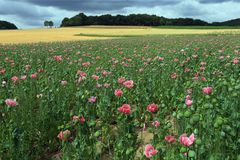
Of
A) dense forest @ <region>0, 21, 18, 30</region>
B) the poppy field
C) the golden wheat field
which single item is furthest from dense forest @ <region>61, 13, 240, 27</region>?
the poppy field

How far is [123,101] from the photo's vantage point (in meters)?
6.17

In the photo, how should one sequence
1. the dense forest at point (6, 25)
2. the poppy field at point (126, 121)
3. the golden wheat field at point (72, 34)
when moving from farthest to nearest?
1. the dense forest at point (6, 25)
2. the golden wheat field at point (72, 34)
3. the poppy field at point (126, 121)

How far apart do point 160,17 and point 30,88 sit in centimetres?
9776

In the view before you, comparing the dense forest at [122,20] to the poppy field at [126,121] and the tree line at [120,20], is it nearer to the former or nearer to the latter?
the tree line at [120,20]

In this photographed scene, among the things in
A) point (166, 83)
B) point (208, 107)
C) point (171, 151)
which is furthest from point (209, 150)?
point (166, 83)

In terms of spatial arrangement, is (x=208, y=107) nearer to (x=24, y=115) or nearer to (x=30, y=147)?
(x=30, y=147)

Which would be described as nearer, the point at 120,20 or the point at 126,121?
the point at 126,121

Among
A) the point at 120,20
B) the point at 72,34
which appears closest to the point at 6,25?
the point at 120,20

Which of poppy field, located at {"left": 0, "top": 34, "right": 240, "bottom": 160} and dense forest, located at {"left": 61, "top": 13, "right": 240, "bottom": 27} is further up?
poppy field, located at {"left": 0, "top": 34, "right": 240, "bottom": 160}

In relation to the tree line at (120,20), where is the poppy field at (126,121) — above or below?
above

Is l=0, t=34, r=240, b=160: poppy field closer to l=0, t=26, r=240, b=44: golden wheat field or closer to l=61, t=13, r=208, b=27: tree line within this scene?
l=0, t=26, r=240, b=44: golden wheat field

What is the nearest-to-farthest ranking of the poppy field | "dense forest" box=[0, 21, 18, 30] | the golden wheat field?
the poppy field, the golden wheat field, "dense forest" box=[0, 21, 18, 30]

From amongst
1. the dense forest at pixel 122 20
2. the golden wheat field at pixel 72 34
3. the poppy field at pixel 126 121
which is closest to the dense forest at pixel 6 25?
the dense forest at pixel 122 20

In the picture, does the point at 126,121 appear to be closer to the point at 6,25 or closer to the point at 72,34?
the point at 72,34
